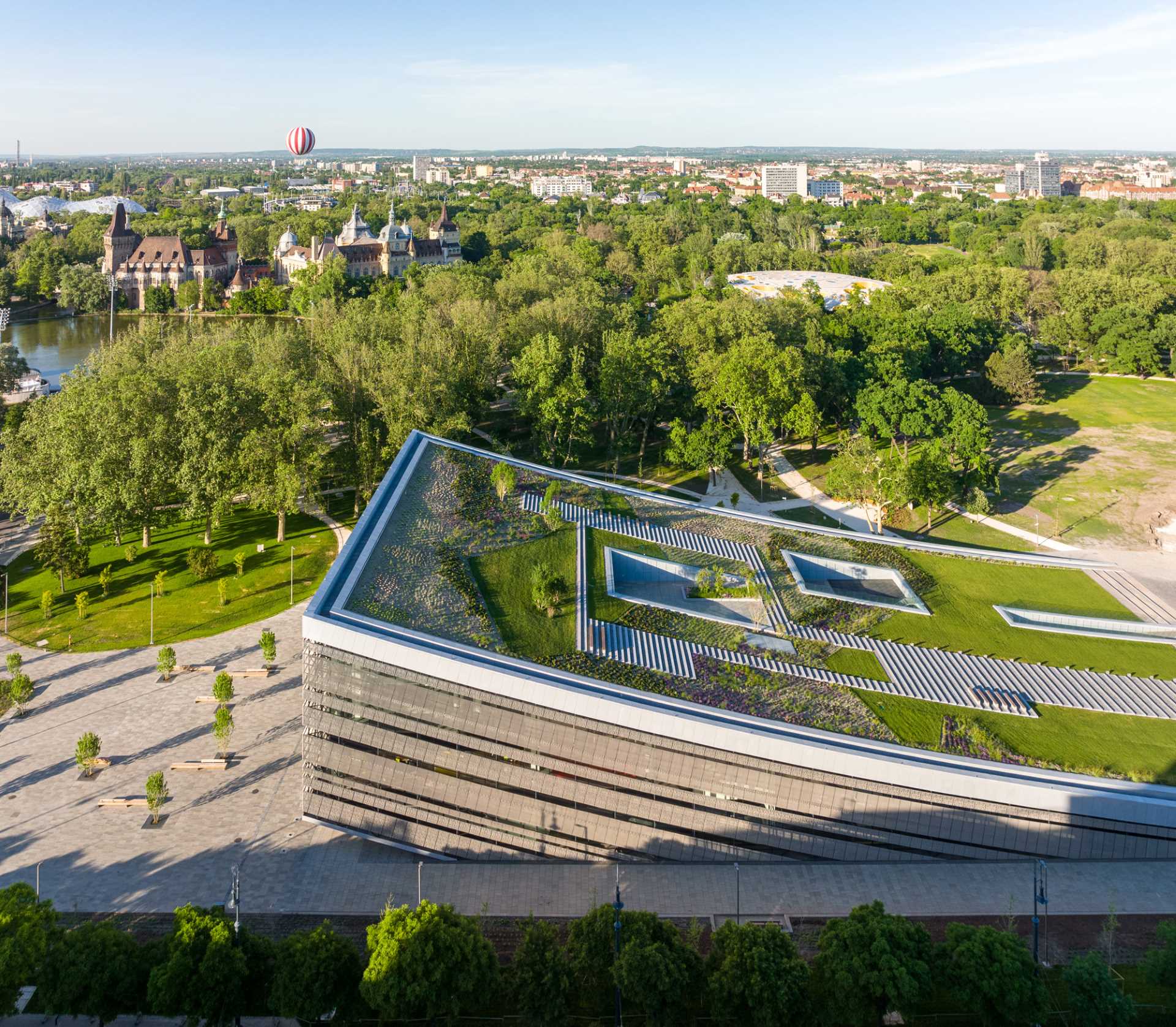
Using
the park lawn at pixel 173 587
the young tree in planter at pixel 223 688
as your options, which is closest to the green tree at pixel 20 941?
the young tree in planter at pixel 223 688

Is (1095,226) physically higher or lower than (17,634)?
higher

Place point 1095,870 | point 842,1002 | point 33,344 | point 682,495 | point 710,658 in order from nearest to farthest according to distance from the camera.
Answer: point 842,1002, point 1095,870, point 710,658, point 682,495, point 33,344

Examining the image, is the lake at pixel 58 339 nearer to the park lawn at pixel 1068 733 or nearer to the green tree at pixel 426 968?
the green tree at pixel 426 968

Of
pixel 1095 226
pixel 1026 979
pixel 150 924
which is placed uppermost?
pixel 1095 226

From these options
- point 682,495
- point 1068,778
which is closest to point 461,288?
point 682,495

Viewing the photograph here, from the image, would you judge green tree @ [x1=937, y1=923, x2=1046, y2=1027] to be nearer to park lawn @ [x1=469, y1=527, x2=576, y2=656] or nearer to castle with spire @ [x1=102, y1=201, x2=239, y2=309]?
park lawn @ [x1=469, y1=527, x2=576, y2=656]

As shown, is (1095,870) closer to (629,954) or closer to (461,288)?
(629,954)
